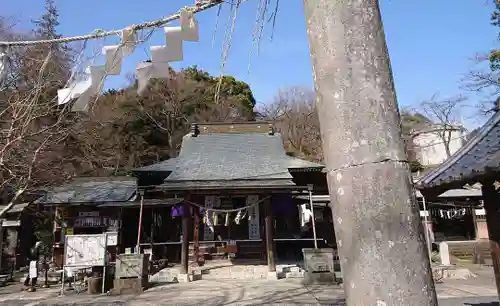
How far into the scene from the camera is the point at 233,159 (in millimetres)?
17516

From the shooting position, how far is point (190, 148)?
63.2 ft

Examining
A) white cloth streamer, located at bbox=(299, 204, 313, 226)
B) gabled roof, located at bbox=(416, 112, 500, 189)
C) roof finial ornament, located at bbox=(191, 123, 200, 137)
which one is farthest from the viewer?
white cloth streamer, located at bbox=(299, 204, 313, 226)

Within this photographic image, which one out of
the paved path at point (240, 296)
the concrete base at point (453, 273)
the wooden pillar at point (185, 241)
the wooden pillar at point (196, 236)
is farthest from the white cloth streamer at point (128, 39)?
the concrete base at point (453, 273)

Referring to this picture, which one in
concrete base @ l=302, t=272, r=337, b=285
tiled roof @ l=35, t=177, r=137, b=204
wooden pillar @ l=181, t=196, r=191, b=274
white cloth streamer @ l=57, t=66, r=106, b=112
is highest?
tiled roof @ l=35, t=177, r=137, b=204

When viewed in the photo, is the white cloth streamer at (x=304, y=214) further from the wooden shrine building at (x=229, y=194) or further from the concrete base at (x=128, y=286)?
the concrete base at (x=128, y=286)

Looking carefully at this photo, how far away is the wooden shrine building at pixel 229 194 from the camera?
14.1 meters

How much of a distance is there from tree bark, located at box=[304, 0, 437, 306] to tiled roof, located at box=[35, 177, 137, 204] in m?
18.0

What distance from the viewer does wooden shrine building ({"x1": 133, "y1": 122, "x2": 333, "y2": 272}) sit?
46.3ft

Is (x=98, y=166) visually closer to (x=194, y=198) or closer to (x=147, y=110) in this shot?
(x=147, y=110)

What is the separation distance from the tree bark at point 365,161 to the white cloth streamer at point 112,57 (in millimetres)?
2996

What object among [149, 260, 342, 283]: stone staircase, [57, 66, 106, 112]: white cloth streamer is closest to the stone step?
[149, 260, 342, 283]: stone staircase

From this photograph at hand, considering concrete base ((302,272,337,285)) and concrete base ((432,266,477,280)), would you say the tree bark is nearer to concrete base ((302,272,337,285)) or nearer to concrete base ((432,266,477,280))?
concrete base ((302,272,337,285))

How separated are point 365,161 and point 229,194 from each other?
13.4 metres

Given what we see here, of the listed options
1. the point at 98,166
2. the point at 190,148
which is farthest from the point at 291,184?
the point at 98,166
